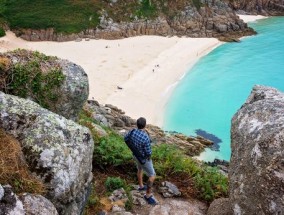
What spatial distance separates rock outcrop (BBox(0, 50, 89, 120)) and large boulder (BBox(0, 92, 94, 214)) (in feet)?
8.85

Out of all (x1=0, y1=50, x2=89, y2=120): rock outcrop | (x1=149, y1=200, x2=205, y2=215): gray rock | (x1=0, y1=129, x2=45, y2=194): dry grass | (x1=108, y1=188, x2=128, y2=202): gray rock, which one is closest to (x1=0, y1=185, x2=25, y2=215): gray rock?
(x1=0, y1=129, x2=45, y2=194): dry grass

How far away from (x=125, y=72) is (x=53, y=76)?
99.1 ft

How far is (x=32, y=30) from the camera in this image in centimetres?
5338

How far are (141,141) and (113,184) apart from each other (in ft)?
6.50

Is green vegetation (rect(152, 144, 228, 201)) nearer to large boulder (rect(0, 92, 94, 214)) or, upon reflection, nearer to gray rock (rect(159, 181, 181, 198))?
gray rock (rect(159, 181, 181, 198))

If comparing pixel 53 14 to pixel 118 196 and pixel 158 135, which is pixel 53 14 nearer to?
pixel 158 135

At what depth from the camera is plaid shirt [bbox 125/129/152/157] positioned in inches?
388

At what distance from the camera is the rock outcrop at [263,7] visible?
76075 millimetres

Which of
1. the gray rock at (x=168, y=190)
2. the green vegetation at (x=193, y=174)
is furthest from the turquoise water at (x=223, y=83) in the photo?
the gray rock at (x=168, y=190)

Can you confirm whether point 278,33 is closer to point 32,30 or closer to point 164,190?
point 32,30

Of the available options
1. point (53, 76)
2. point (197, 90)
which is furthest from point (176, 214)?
point (197, 90)

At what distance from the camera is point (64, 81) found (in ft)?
36.6

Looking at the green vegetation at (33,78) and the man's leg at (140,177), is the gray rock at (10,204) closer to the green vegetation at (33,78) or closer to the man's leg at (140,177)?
the green vegetation at (33,78)

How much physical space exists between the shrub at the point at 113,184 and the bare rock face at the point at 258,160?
3.67 metres
